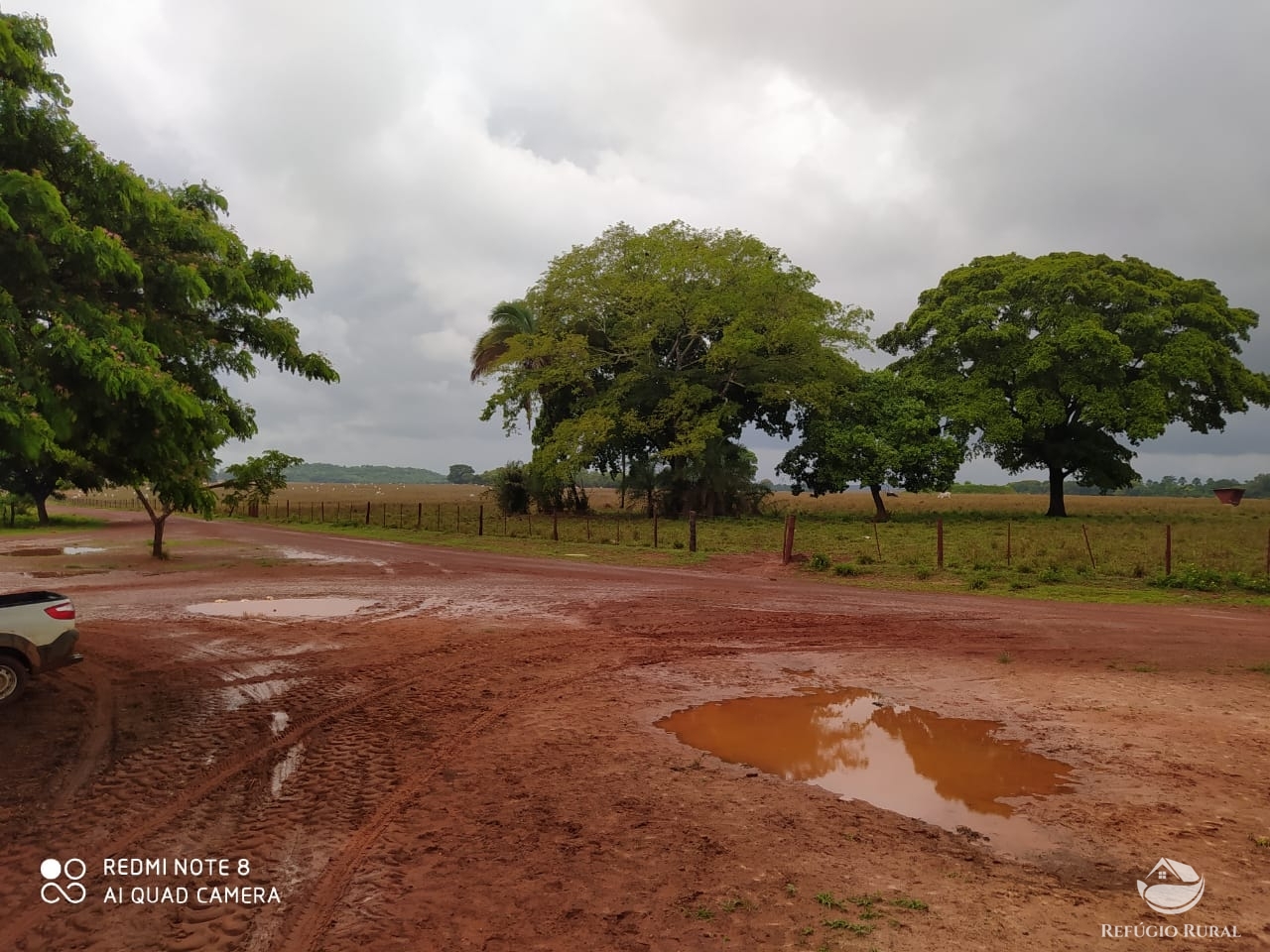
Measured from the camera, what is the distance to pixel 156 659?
9.61m

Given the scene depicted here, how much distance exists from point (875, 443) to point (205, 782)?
1339 inches

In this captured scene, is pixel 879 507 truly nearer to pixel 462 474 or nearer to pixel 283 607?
pixel 283 607

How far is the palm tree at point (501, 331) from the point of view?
142 feet

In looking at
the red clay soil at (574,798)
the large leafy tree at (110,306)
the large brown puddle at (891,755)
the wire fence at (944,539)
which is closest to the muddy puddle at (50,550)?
the wire fence at (944,539)

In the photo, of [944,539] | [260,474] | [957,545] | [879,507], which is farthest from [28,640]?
[879,507]

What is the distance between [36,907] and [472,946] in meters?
2.38

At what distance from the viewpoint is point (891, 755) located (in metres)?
6.54

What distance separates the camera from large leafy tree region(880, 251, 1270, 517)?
3378cm

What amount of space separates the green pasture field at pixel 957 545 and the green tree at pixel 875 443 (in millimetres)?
2263

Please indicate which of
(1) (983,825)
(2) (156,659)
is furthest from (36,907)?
(2) (156,659)

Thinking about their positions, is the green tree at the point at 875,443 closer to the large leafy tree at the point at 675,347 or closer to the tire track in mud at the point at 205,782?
the large leafy tree at the point at 675,347

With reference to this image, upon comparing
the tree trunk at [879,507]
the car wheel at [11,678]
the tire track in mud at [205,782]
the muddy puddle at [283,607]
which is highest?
the tree trunk at [879,507]

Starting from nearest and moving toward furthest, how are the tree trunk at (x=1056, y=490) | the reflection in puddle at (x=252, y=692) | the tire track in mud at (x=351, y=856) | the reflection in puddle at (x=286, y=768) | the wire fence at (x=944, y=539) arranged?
the tire track in mud at (x=351, y=856) → the reflection in puddle at (x=286, y=768) → the reflection in puddle at (x=252, y=692) → the wire fence at (x=944, y=539) → the tree trunk at (x=1056, y=490)

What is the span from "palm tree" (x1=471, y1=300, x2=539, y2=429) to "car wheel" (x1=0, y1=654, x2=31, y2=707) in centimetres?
3539
